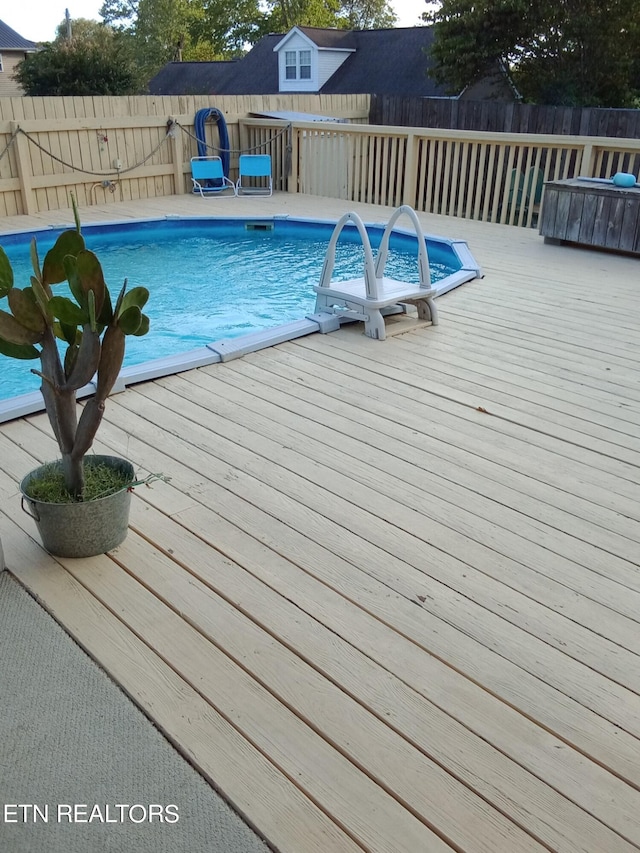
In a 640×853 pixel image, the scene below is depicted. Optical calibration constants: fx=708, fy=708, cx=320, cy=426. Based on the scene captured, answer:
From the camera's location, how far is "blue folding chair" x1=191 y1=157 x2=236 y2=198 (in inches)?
380

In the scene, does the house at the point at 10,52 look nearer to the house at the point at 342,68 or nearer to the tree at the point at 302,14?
the house at the point at 342,68

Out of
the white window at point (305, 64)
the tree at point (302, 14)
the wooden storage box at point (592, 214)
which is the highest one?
the tree at point (302, 14)

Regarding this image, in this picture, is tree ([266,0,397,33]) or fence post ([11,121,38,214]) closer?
fence post ([11,121,38,214])

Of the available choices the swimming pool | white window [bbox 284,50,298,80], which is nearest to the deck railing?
the swimming pool

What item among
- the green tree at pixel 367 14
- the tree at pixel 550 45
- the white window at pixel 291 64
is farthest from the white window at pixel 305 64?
the green tree at pixel 367 14

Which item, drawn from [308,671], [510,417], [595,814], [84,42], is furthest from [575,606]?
[84,42]

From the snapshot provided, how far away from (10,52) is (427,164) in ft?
78.4

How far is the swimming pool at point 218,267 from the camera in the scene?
5902 mm

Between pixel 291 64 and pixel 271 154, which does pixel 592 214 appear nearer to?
pixel 271 154

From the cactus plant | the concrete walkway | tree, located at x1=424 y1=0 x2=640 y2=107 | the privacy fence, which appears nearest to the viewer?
the concrete walkway

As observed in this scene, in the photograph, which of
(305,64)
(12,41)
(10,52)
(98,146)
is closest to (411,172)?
(98,146)

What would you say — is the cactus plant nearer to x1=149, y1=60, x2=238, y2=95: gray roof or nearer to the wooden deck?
the wooden deck

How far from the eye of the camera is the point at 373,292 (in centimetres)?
406

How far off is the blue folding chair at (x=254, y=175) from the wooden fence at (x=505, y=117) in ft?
9.10
